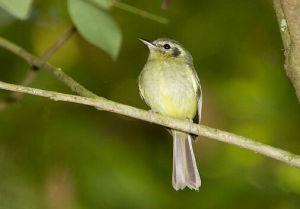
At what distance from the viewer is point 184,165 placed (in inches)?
171

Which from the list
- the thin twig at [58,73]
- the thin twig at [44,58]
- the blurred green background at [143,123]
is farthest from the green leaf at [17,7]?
the blurred green background at [143,123]

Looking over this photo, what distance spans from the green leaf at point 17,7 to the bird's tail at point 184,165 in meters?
2.18

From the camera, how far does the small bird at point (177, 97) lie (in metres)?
4.25

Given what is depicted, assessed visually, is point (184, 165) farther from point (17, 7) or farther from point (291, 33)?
point (17, 7)

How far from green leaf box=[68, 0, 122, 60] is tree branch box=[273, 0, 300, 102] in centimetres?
79

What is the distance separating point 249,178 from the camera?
489 cm

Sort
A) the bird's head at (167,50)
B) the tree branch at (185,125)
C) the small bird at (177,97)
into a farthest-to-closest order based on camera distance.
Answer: the bird's head at (167,50)
the small bird at (177,97)
the tree branch at (185,125)

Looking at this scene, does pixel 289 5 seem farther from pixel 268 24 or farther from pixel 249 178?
pixel 268 24

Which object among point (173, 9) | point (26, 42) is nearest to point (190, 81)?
point (173, 9)

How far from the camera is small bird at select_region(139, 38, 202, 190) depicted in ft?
13.9

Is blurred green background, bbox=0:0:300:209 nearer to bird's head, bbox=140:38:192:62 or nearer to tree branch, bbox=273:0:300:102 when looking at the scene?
bird's head, bbox=140:38:192:62

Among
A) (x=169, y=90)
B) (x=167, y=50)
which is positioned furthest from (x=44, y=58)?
(x=167, y=50)

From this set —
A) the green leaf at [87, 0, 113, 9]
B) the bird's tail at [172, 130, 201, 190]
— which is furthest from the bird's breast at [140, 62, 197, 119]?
the green leaf at [87, 0, 113, 9]

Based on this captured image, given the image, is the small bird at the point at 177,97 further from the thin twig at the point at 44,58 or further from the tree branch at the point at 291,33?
the tree branch at the point at 291,33
